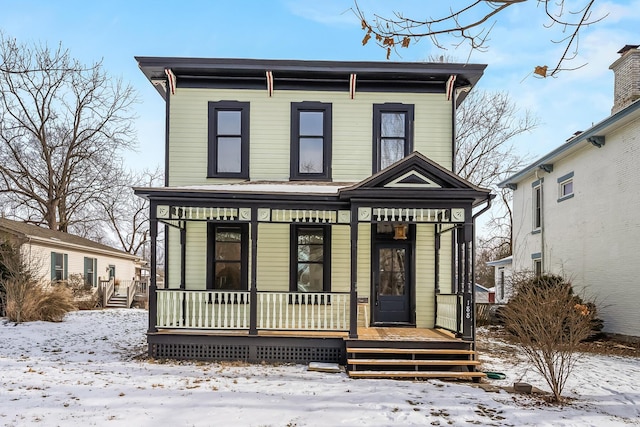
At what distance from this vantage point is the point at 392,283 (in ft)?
36.1

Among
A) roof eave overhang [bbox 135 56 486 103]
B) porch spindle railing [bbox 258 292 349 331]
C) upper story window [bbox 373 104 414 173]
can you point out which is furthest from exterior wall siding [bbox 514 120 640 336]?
porch spindle railing [bbox 258 292 349 331]

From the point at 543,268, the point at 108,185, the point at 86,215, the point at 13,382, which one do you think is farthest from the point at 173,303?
the point at 86,215

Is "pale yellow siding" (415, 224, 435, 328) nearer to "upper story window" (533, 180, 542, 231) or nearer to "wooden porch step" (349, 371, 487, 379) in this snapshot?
"wooden porch step" (349, 371, 487, 379)

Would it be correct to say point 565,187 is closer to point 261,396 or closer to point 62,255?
point 261,396

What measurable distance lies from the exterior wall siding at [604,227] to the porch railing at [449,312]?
17.7 ft

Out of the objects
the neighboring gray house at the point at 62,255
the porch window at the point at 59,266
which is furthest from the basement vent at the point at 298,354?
the porch window at the point at 59,266

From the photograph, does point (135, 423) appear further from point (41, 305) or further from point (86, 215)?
point (86, 215)

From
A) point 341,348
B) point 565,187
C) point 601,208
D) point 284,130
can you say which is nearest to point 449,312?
point 341,348

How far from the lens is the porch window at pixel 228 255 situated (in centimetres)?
1095

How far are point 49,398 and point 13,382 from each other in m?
1.21

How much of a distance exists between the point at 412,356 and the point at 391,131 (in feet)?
17.6

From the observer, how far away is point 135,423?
220 inches

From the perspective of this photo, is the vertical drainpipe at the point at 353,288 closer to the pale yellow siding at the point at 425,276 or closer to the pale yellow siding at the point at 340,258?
the pale yellow siding at the point at 340,258

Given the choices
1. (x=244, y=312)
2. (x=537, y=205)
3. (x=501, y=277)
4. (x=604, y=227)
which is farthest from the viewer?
(x=501, y=277)
